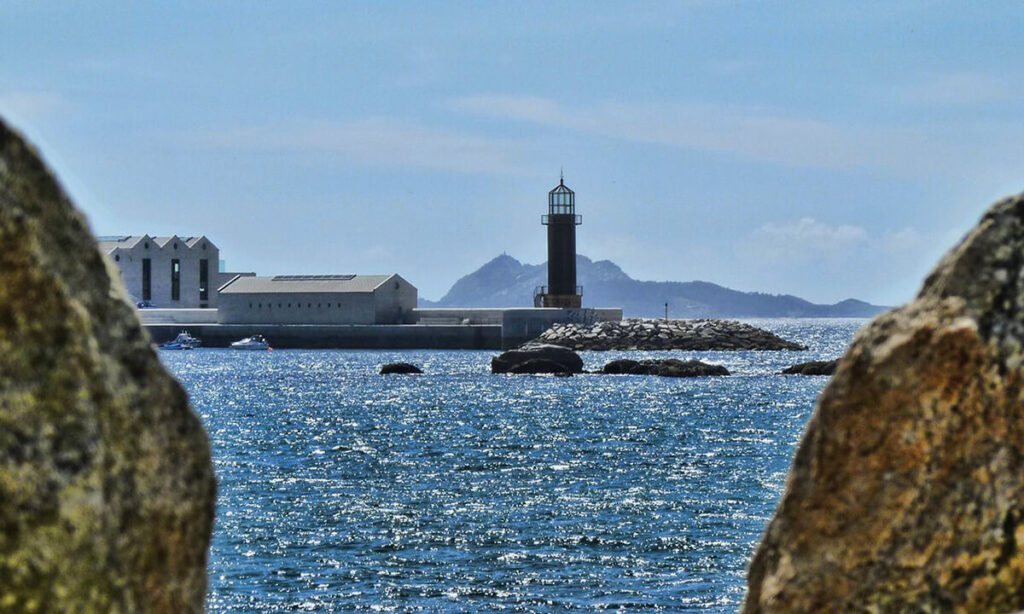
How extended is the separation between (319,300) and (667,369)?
50.2m

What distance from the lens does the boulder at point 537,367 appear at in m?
77.9

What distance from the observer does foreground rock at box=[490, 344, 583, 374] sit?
255 feet

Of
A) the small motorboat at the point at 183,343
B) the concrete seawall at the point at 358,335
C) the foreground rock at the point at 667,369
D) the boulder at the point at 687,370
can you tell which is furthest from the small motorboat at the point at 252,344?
the boulder at the point at 687,370

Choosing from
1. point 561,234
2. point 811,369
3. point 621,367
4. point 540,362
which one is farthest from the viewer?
point 561,234

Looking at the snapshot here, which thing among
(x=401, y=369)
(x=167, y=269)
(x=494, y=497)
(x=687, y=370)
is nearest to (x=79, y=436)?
(x=494, y=497)

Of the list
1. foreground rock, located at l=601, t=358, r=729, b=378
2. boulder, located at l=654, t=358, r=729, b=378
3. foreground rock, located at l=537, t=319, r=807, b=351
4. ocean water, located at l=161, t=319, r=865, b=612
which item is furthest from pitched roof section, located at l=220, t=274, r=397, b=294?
ocean water, located at l=161, t=319, r=865, b=612

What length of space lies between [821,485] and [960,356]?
24.2 inches

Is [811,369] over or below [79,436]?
Answer: below

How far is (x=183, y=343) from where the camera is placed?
11969cm

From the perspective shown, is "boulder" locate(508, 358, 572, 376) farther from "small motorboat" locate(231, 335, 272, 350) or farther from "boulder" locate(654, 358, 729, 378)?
"small motorboat" locate(231, 335, 272, 350)

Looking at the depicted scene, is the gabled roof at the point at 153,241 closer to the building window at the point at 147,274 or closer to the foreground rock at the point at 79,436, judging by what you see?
the building window at the point at 147,274

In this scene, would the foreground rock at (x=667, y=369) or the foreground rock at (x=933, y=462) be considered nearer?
the foreground rock at (x=933, y=462)

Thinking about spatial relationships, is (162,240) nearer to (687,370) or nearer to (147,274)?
(147,274)

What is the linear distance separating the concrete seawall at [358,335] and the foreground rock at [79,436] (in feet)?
358
